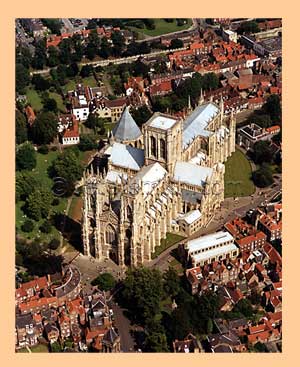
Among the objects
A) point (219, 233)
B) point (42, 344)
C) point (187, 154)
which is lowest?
point (42, 344)

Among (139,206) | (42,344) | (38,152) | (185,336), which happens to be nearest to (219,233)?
(139,206)

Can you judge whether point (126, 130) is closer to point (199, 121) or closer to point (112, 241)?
point (199, 121)

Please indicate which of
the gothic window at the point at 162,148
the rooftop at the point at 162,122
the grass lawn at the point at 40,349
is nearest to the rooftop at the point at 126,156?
the gothic window at the point at 162,148

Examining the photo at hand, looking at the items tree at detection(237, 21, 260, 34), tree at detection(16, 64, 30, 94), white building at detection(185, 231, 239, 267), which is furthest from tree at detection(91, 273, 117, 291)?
tree at detection(237, 21, 260, 34)

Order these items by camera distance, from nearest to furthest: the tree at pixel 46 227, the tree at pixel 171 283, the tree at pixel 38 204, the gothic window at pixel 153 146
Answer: the tree at pixel 171 283
the gothic window at pixel 153 146
the tree at pixel 46 227
the tree at pixel 38 204

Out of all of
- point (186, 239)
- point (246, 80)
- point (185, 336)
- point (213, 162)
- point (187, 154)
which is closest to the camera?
point (185, 336)

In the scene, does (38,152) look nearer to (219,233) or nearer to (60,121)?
(60,121)

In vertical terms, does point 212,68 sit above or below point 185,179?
above

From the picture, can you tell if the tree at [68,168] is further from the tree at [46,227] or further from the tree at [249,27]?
the tree at [249,27]
